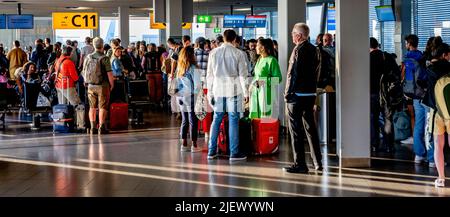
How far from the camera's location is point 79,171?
9.91m

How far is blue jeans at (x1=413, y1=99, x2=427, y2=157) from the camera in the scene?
10.1m

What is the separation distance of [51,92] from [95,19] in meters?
Answer: 19.0

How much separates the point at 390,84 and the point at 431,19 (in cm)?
836

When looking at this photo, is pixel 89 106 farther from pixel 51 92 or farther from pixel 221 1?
pixel 221 1

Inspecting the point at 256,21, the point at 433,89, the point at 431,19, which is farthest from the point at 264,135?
the point at 256,21

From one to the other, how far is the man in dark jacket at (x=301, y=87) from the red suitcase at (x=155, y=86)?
421 inches

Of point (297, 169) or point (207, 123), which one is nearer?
point (297, 169)

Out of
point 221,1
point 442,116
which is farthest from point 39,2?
point 442,116

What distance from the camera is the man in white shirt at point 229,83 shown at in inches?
410

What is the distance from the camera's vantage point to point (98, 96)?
46.2ft

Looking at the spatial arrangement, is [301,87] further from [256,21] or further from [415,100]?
[256,21]

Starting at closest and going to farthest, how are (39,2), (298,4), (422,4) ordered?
1. (298,4)
2. (422,4)
3. (39,2)

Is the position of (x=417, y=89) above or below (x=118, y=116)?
above

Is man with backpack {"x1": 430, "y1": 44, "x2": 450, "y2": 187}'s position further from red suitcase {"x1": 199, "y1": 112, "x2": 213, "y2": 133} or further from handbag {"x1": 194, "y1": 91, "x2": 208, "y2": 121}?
red suitcase {"x1": 199, "y1": 112, "x2": 213, "y2": 133}
